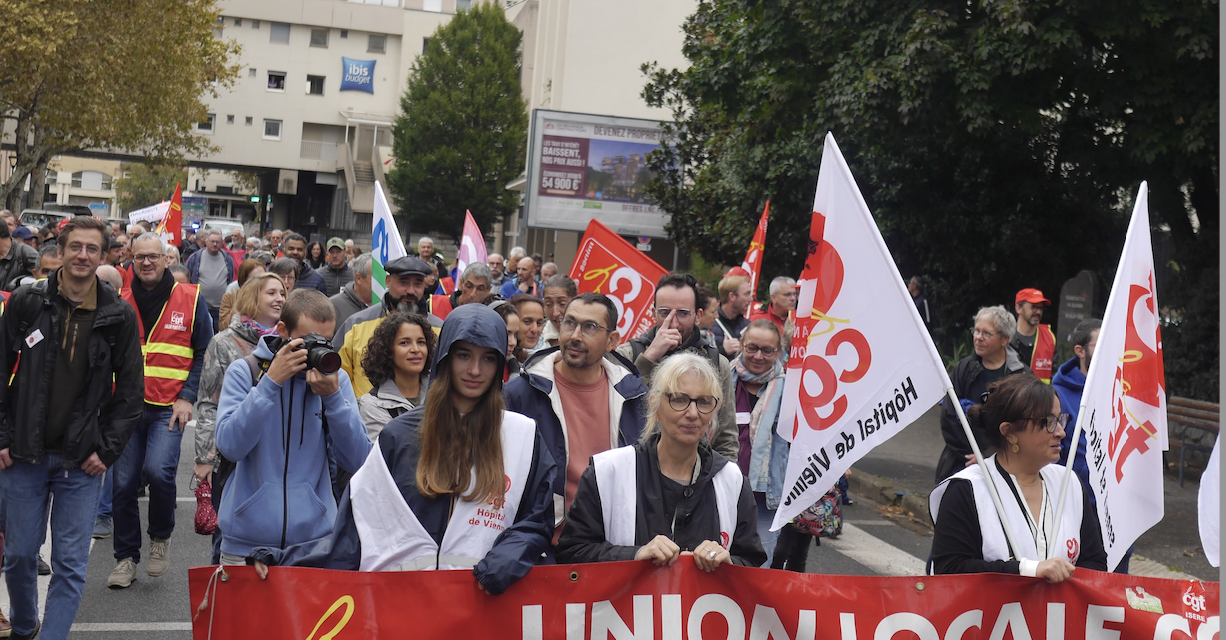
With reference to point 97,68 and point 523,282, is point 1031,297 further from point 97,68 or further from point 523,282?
point 97,68

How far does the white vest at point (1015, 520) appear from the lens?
3.62 metres

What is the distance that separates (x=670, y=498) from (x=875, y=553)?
499cm

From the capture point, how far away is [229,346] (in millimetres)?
5746

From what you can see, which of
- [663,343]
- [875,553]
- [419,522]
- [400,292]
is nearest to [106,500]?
[400,292]

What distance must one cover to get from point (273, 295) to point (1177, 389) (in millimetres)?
10993

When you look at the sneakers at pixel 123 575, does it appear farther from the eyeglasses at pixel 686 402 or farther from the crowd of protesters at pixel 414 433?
the eyeglasses at pixel 686 402

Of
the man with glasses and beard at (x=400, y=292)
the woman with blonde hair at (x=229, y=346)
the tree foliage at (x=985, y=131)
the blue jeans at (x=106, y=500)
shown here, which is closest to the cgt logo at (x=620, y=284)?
the man with glasses and beard at (x=400, y=292)

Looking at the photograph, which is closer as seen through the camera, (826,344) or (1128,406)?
(826,344)

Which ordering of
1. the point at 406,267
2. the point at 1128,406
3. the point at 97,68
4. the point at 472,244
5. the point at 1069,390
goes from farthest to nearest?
the point at 97,68 < the point at 472,244 < the point at 406,267 < the point at 1069,390 < the point at 1128,406

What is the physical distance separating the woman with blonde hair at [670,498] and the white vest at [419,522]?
265 mm

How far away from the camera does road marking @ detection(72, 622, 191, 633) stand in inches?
208

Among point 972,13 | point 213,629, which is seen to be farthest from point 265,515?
point 972,13

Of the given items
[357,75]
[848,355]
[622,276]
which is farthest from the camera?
[357,75]

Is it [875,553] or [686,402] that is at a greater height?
[686,402]
